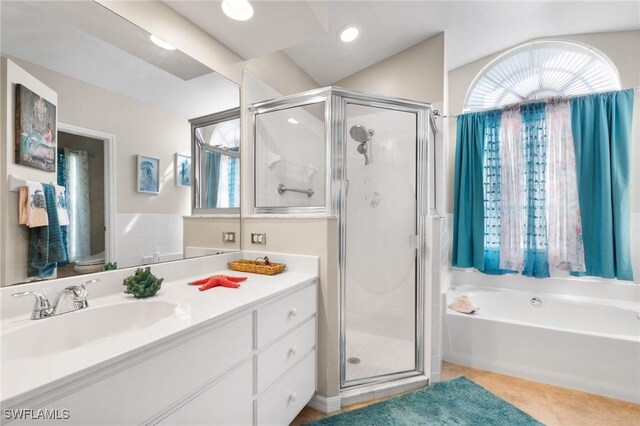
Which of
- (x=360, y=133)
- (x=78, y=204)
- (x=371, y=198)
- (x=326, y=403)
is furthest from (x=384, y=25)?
(x=326, y=403)

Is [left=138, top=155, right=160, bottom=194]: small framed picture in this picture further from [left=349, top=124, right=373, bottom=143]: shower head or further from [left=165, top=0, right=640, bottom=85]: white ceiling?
[left=349, top=124, right=373, bottom=143]: shower head

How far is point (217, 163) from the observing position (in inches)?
71.8

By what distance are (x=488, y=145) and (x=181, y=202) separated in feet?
9.13

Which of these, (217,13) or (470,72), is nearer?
(217,13)

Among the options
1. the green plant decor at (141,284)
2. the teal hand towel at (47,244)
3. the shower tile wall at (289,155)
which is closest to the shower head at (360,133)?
the shower tile wall at (289,155)

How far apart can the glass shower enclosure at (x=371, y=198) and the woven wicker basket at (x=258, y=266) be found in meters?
0.38

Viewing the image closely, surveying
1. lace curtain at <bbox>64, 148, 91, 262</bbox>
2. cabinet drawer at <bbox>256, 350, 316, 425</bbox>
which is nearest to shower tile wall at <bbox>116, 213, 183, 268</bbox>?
lace curtain at <bbox>64, 148, 91, 262</bbox>

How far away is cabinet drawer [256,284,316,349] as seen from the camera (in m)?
1.19

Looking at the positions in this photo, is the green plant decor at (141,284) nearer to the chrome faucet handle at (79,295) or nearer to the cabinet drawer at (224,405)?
the chrome faucet handle at (79,295)

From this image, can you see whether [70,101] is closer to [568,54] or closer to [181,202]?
[181,202]

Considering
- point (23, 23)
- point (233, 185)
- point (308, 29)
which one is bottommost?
point (233, 185)

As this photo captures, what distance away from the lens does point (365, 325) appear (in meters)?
1.93

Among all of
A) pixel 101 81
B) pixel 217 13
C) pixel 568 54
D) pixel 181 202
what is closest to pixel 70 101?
pixel 101 81

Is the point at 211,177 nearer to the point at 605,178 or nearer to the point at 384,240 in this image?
the point at 384,240
